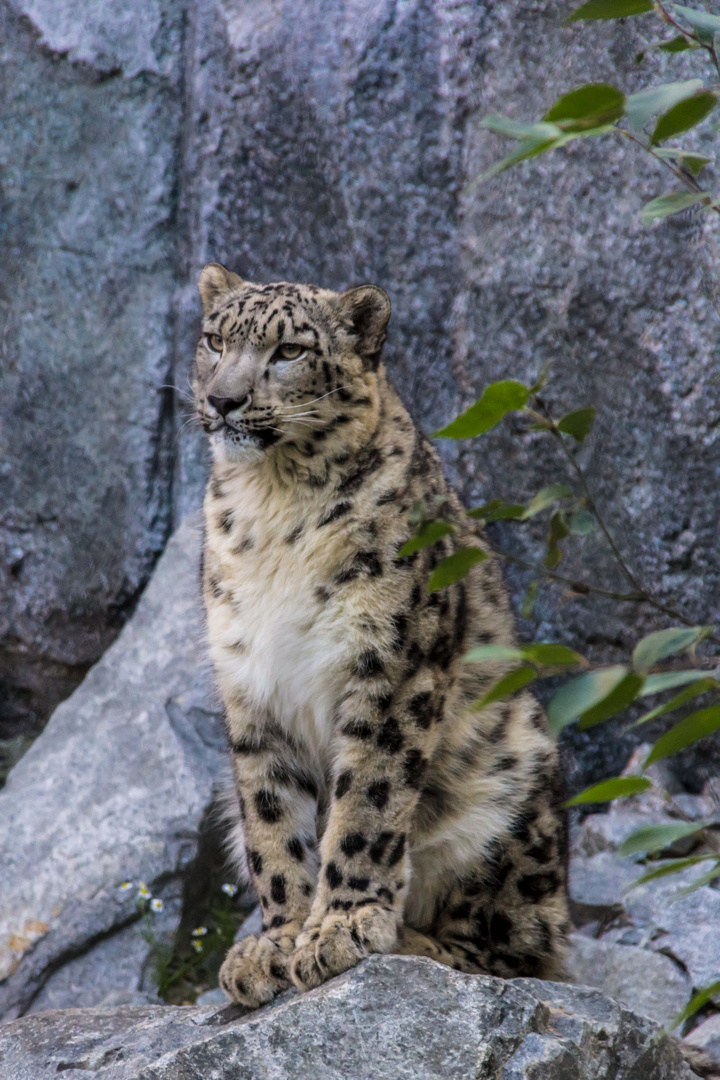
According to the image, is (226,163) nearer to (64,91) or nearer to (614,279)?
(64,91)

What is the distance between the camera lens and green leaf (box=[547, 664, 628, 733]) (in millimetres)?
1099

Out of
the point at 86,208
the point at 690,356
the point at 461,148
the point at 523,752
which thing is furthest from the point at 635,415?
the point at 86,208

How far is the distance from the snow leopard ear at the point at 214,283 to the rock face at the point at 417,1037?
6.85 ft

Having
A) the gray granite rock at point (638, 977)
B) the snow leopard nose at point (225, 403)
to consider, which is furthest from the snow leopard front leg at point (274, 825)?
the gray granite rock at point (638, 977)

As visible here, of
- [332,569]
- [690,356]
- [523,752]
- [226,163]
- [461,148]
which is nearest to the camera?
[332,569]

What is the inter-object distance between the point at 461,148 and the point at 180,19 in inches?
70.5

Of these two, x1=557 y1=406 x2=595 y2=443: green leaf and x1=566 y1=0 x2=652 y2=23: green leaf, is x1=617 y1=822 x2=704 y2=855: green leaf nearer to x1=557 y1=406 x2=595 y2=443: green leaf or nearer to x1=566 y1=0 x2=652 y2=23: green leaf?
x1=557 y1=406 x2=595 y2=443: green leaf

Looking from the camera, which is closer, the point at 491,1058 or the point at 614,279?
the point at 491,1058

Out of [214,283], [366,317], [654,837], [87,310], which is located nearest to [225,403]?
[366,317]

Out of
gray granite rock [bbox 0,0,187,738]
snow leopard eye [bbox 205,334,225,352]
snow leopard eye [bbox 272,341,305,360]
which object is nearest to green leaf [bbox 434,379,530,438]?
snow leopard eye [bbox 272,341,305,360]

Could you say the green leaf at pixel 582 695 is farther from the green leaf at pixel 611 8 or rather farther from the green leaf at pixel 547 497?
the green leaf at pixel 611 8

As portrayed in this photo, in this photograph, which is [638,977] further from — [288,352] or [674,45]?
[674,45]

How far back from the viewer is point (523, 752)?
3471mm

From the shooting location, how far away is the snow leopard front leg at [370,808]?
2.97 meters
